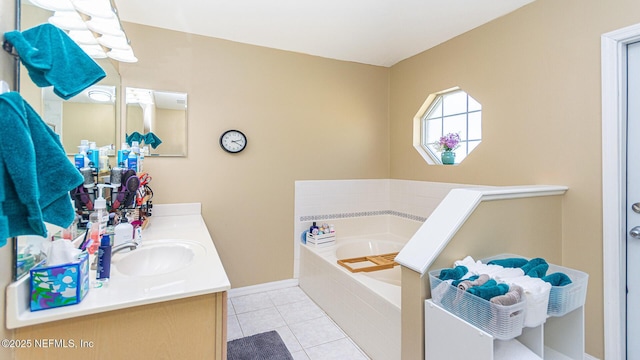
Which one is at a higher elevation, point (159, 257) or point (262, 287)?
point (159, 257)

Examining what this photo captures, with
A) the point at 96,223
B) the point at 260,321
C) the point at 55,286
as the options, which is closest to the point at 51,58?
the point at 55,286

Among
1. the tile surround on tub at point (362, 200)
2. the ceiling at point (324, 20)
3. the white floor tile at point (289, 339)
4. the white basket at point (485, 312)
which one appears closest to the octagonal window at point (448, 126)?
the tile surround on tub at point (362, 200)

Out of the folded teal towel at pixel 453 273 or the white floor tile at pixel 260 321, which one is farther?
the white floor tile at pixel 260 321

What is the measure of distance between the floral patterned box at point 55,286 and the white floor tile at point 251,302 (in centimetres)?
182

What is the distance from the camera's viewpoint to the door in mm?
1739

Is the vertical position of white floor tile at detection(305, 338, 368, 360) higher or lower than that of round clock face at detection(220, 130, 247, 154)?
lower

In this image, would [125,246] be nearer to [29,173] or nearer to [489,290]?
[29,173]

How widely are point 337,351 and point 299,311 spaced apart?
633 mm

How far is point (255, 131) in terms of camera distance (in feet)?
9.68

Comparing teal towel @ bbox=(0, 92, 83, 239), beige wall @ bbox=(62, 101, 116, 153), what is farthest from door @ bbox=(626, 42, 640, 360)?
beige wall @ bbox=(62, 101, 116, 153)

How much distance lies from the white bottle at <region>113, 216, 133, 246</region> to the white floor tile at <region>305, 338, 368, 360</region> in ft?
4.52

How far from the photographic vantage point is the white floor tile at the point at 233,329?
2.24 metres

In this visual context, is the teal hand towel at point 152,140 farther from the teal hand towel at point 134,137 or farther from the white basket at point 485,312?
the white basket at point 485,312

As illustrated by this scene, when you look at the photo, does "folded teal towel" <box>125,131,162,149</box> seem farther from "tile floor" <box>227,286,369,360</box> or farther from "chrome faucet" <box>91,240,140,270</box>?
"tile floor" <box>227,286,369,360</box>
